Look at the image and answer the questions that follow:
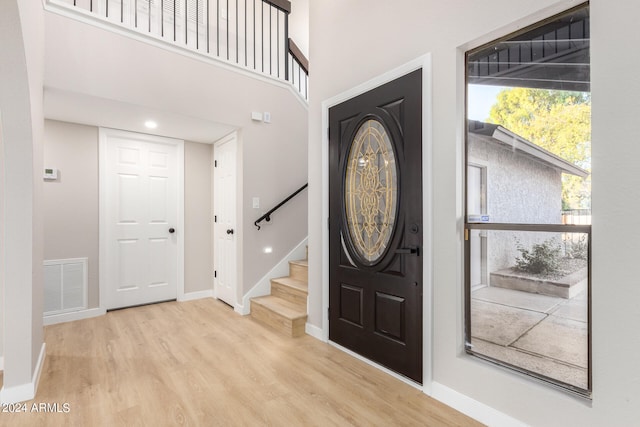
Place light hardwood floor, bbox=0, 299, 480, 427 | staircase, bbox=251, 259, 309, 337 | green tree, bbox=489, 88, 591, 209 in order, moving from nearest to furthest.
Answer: green tree, bbox=489, 88, 591, 209, light hardwood floor, bbox=0, 299, 480, 427, staircase, bbox=251, 259, 309, 337

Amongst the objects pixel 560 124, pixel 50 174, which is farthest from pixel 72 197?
pixel 560 124

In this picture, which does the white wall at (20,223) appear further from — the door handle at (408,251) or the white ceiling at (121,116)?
the door handle at (408,251)

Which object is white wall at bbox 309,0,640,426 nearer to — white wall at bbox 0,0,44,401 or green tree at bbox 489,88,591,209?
green tree at bbox 489,88,591,209

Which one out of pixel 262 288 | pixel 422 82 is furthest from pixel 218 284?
pixel 422 82

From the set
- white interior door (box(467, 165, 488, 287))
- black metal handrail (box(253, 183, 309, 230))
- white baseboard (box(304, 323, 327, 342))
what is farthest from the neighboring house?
black metal handrail (box(253, 183, 309, 230))

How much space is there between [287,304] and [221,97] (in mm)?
2430

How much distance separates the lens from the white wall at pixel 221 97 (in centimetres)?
267

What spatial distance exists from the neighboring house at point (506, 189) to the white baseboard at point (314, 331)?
61.5 inches

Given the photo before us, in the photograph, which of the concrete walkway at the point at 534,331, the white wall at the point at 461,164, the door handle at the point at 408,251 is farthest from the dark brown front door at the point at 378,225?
the concrete walkway at the point at 534,331

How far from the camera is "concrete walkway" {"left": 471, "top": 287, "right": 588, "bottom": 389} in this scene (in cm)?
152

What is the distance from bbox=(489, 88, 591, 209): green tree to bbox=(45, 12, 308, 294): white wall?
2699 millimetres

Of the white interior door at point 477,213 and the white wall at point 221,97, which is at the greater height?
the white wall at point 221,97

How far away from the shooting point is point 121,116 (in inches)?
130
